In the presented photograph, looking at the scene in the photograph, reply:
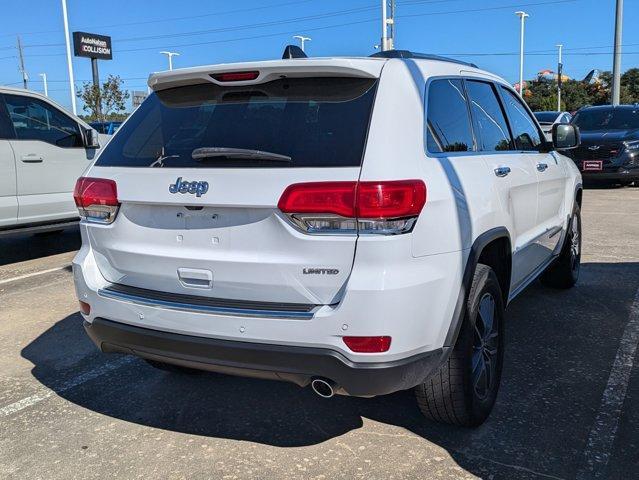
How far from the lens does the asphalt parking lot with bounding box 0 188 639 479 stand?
2885 mm

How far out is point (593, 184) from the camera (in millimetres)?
15656

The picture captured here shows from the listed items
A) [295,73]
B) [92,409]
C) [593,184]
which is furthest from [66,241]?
[593,184]

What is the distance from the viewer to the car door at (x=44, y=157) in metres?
7.21

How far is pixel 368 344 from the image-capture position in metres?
2.46

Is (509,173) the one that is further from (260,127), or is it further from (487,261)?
(260,127)

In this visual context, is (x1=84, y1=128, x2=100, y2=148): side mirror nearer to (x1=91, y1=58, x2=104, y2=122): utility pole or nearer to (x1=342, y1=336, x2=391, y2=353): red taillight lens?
(x1=342, y1=336, x2=391, y2=353): red taillight lens

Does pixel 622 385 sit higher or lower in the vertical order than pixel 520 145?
lower

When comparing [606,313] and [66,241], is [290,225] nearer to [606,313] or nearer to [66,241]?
[606,313]

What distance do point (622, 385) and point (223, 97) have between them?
2.74 meters

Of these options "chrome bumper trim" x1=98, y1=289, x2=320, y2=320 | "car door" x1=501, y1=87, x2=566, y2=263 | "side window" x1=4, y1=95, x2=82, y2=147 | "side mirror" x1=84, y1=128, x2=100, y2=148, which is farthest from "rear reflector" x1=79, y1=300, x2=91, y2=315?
"side mirror" x1=84, y1=128, x2=100, y2=148

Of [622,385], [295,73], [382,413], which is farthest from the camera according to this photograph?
[622,385]

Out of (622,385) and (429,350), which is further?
(622,385)

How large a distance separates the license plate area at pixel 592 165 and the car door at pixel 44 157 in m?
10.1

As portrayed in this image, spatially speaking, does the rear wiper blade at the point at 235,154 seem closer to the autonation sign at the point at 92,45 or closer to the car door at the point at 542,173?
the car door at the point at 542,173
